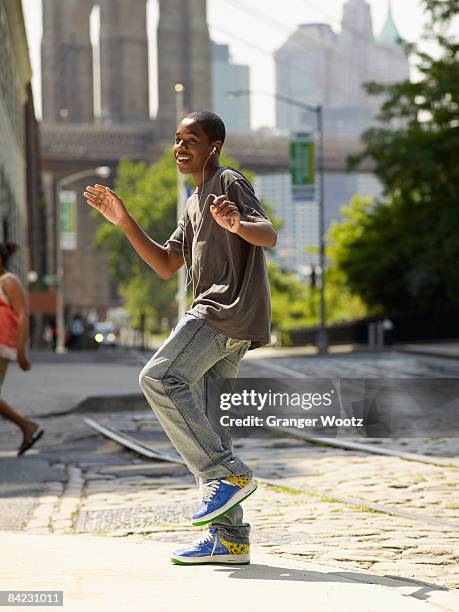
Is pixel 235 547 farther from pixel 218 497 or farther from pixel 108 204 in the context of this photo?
pixel 108 204

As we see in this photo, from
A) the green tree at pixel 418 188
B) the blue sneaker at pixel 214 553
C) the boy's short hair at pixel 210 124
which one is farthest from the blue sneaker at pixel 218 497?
the green tree at pixel 418 188

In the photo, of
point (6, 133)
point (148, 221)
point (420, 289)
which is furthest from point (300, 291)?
point (6, 133)

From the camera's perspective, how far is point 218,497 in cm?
496

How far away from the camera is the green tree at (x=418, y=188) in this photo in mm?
40438

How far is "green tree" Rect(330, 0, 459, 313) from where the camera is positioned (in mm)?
40438

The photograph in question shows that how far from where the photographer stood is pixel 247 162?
130m

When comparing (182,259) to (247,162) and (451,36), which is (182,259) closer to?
(451,36)

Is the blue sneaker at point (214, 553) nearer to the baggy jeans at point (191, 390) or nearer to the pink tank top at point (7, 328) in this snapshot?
the baggy jeans at point (191, 390)

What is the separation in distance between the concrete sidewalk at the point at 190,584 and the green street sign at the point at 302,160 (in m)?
39.4

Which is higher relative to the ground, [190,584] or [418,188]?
[418,188]

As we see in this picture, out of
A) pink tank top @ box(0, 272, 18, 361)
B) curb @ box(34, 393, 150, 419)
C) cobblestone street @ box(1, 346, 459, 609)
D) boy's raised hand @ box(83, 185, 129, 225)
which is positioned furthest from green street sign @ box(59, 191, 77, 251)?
boy's raised hand @ box(83, 185, 129, 225)

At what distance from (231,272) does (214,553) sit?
3.66 feet

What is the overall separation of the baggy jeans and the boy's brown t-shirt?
0.23 ft

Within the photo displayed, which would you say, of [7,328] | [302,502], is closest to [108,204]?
[302,502]
